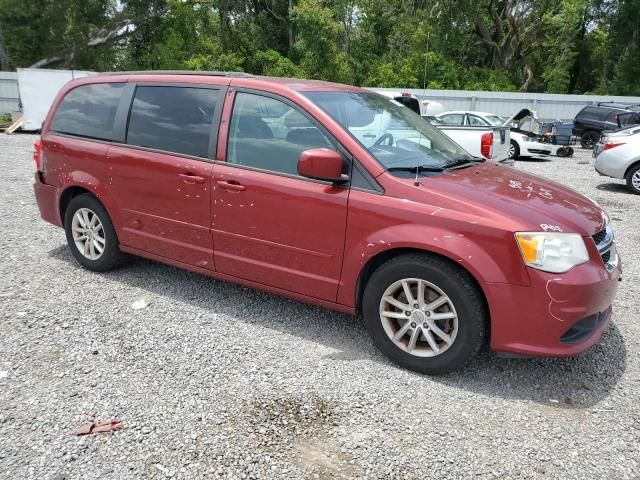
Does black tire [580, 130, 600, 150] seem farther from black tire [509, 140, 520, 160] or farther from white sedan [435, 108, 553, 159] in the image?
black tire [509, 140, 520, 160]

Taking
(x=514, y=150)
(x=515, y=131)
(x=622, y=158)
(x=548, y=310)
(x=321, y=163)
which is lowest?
(x=514, y=150)

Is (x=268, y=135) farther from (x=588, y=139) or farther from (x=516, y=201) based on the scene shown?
(x=588, y=139)

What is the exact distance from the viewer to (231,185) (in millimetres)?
3922

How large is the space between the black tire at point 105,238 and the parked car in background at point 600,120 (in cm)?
1778

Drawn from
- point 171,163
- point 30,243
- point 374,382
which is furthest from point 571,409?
point 30,243

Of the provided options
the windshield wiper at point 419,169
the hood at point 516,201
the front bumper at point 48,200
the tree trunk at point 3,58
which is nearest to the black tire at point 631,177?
the hood at point 516,201

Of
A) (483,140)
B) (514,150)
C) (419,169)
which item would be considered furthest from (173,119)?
(514,150)

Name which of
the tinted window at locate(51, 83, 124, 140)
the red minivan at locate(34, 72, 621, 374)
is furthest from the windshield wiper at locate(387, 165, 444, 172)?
the tinted window at locate(51, 83, 124, 140)

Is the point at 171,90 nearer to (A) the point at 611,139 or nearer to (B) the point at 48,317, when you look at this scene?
(B) the point at 48,317

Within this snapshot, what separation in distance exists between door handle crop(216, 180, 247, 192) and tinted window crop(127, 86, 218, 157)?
0.31 meters

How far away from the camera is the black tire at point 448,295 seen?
319cm

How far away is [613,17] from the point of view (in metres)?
30.1

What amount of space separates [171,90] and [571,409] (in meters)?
3.67

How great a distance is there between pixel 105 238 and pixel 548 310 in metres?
3.74
